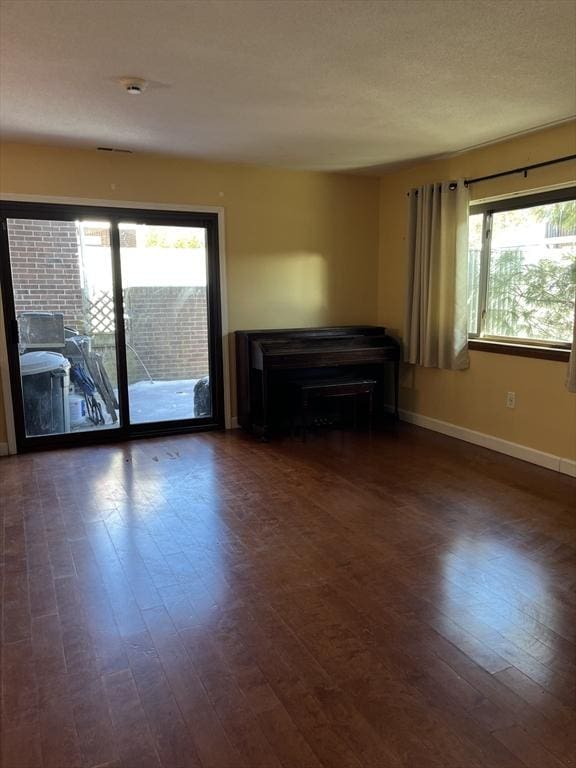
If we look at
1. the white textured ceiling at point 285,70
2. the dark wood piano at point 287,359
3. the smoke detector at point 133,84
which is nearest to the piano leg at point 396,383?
the dark wood piano at point 287,359

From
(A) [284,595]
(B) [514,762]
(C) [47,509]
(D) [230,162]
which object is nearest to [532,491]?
(A) [284,595]

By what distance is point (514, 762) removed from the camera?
1.48 m

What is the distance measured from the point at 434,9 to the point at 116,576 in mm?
2753

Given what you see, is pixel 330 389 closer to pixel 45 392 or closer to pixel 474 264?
pixel 474 264

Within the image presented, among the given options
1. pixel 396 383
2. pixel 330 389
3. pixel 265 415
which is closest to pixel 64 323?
pixel 265 415

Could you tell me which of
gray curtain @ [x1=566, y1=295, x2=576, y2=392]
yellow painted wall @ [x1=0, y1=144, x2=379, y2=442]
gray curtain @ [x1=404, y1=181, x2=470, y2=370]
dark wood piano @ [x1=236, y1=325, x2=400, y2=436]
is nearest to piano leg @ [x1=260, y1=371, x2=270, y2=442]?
dark wood piano @ [x1=236, y1=325, x2=400, y2=436]

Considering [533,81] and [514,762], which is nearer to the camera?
[514,762]

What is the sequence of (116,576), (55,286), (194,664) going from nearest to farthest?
(194,664)
(116,576)
(55,286)

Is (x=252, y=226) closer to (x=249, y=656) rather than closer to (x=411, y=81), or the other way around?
(x=411, y=81)

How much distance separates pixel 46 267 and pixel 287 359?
6.85ft

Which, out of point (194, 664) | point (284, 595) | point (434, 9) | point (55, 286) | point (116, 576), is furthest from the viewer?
point (55, 286)

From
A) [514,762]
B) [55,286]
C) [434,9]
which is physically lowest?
[514,762]

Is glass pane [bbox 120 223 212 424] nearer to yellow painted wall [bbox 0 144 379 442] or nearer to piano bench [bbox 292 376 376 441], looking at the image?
yellow painted wall [bbox 0 144 379 442]

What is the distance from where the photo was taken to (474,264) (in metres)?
4.49
